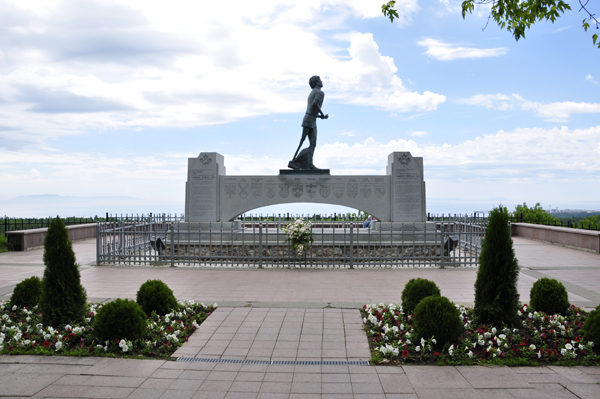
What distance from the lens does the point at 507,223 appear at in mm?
5742

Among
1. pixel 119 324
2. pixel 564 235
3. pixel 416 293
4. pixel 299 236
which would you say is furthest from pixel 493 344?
pixel 564 235

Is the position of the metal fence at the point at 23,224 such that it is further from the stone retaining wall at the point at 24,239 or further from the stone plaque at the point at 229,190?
the stone plaque at the point at 229,190

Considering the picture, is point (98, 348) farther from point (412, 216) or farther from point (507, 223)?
point (412, 216)

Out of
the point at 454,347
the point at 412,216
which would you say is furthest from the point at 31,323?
the point at 412,216

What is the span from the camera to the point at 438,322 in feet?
16.7

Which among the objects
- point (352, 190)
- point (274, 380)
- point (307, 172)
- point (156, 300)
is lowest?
point (274, 380)

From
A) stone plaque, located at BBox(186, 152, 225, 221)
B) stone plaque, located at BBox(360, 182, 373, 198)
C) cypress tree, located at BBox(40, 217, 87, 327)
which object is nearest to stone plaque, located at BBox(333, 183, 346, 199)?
stone plaque, located at BBox(360, 182, 373, 198)

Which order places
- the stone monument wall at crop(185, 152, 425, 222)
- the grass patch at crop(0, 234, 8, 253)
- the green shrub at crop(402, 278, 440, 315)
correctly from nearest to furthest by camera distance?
the green shrub at crop(402, 278, 440, 315) < the grass patch at crop(0, 234, 8, 253) < the stone monument wall at crop(185, 152, 425, 222)

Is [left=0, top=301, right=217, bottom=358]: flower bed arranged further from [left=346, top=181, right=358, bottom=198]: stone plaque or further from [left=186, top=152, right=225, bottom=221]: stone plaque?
[left=346, top=181, right=358, bottom=198]: stone plaque

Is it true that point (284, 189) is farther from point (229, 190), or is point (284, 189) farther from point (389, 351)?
point (389, 351)

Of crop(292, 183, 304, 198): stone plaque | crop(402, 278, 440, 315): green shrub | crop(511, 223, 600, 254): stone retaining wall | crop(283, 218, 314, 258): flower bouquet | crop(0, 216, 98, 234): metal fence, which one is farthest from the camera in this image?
crop(0, 216, 98, 234): metal fence

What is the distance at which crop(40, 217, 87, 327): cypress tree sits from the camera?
18.8ft

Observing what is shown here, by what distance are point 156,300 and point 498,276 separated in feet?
16.0

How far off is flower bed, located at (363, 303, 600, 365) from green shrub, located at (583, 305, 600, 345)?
0.33 ft
